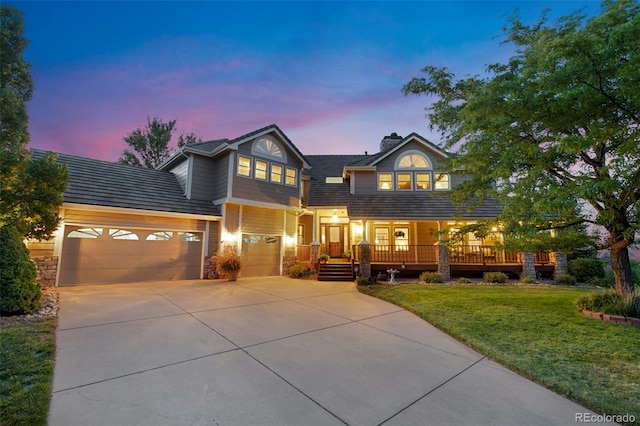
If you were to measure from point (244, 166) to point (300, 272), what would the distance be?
19.2 feet

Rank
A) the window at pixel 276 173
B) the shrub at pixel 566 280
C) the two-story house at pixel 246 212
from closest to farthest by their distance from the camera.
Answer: the two-story house at pixel 246 212 < the shrub at pixel 566 280 < the window at pixel 276 173

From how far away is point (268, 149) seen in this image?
43.9 feet

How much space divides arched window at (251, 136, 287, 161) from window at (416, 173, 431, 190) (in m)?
7.64

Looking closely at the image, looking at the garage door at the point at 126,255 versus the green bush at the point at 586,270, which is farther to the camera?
the green bush at the point at 586,270

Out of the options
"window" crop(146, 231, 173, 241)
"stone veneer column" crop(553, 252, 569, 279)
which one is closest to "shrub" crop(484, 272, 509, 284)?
"stone veneer column" crop(553, 252, 569, 279)

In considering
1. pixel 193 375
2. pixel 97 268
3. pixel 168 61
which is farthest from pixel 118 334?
pixel 168 61

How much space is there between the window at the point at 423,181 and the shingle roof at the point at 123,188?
10.9 metres

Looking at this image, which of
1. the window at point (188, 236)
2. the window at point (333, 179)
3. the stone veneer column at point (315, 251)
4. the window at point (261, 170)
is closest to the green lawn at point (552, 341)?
the stone veneer column at point (315, 251)

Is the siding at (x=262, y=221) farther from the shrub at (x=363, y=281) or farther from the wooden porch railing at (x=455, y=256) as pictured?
the shrub at (x=363, y=281)

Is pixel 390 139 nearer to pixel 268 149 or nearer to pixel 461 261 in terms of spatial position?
pixel 268 149

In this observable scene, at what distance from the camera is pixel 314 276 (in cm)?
1276

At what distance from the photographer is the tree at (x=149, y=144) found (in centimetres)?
2464

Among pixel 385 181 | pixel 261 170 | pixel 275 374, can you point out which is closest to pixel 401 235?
pixel 385 181

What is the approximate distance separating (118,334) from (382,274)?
1032 centimetres
